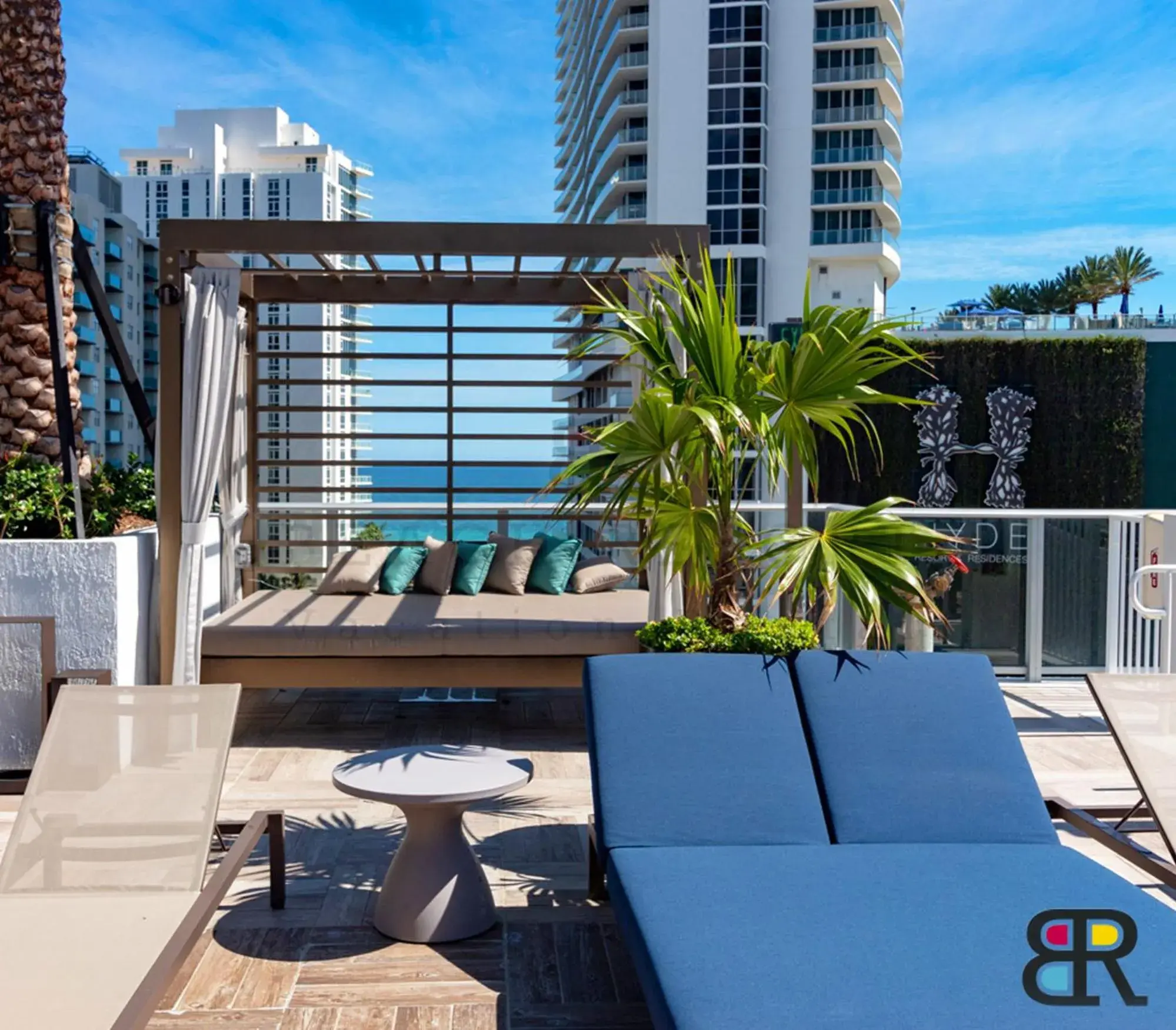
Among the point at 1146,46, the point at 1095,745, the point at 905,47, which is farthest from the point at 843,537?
the point at 905,47

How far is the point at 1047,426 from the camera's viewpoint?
25.3 m

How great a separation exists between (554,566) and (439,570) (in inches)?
27.2

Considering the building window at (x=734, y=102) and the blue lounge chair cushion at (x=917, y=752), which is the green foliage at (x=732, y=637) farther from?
the building window at (x=734, y=102)

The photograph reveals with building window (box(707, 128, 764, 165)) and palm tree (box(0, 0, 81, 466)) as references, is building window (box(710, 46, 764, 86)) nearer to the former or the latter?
building window (box(707, 128, 764, 165))

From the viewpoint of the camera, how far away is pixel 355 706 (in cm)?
627

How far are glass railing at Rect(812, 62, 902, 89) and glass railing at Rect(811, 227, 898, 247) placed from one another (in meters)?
5.81

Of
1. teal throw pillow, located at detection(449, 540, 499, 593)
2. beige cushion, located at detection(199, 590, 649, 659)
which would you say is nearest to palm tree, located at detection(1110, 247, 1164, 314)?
teal throw pillow, located at detection(449, 540, 499, 593)

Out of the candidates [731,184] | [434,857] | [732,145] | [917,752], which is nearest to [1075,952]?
[917,752]

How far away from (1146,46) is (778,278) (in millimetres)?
14996

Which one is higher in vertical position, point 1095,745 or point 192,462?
point 192,462

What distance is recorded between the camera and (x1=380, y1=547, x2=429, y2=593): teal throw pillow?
641cm

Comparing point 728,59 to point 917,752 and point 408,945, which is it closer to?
point 917,752

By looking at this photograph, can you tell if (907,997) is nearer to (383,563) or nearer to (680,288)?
(680,288)

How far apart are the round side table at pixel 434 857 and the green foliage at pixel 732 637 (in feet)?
2.18
